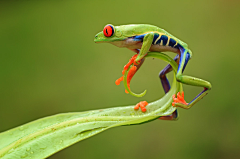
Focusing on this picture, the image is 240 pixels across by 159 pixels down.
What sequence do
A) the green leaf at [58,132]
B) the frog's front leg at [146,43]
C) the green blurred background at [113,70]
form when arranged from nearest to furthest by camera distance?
the green leaf at [58,132]
the frog's front leg at [146,43]
the green blurred background at [113,70]

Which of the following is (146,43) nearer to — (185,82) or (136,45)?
(136,45)

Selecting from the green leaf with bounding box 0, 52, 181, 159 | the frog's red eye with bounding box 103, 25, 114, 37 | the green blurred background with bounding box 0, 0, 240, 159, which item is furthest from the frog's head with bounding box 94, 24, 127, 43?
the green blurred background with bounding box 0, 0, 240, 159

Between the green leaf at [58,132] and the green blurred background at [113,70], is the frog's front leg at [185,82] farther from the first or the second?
the green blurred background at [113,70]

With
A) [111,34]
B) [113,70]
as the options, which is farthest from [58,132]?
[113,70]

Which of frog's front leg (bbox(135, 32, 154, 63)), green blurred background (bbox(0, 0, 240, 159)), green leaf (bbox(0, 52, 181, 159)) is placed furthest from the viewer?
green blurred background (bbox(0, 0, 240, 159))

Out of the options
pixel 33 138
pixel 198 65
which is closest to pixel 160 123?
pixel 198 65

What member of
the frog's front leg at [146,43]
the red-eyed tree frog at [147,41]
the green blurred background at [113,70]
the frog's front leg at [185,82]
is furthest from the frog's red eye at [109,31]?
the green blurred background at [113,70]

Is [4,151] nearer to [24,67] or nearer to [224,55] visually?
[24,67]

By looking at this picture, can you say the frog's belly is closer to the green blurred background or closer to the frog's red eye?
the frog's red eye
